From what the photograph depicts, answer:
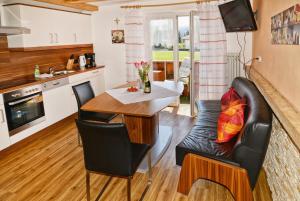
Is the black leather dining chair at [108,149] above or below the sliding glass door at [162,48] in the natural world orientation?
below

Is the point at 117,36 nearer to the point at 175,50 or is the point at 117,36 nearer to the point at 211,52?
the point at 175,50

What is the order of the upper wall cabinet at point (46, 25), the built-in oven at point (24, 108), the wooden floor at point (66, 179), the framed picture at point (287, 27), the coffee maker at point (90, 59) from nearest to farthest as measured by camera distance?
the framed picture at point (287, 27)
the wooden floor at point (66, 179)
the built-in oven at point (24, 108)
the upper wall cabinet at point (46, 25)
the coffee maker at point (90, 59)

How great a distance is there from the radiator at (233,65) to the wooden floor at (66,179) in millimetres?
1757

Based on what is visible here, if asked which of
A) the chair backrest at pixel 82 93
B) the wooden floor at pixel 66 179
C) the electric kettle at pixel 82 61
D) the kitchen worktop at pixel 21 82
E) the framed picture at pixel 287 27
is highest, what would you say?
the framed picture at pixel 287 27

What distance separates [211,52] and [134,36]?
1.60 metres

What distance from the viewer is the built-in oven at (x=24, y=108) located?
11.6ft

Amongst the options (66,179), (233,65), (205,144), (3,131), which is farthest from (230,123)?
(3,131)

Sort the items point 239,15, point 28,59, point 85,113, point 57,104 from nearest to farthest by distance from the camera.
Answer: point 239,15 < point 85,113 < point 28,59 < point 57,104

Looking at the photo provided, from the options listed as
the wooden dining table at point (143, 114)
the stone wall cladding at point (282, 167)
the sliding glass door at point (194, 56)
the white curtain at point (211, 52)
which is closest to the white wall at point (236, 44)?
the white curtain at point (211, 52)

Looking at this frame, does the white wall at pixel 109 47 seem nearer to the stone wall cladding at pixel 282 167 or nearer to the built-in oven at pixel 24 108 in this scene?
the built-in oven at pixel 24 108

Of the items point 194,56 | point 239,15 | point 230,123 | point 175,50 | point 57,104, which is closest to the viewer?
point 230,123

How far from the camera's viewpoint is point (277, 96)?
2402 mm

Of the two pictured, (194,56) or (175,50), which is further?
(175,50)

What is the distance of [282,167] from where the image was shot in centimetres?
211
